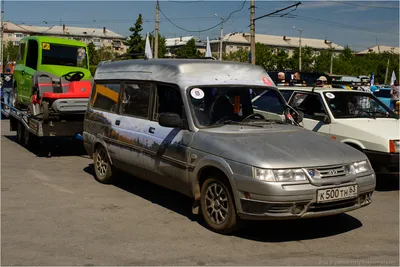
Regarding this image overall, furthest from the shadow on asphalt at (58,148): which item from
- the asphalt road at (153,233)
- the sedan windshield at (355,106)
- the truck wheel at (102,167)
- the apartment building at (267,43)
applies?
the apartment building at (267,43)

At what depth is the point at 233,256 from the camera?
16.0 ft

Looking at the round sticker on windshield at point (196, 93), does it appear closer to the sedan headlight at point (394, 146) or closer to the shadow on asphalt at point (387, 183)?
the sedan headlight at point (394, 146)

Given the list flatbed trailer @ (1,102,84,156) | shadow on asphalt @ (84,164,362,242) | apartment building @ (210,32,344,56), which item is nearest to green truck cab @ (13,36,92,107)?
flatbed trailer @ (1,102,84,156)

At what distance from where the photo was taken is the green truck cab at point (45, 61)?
12180 mm

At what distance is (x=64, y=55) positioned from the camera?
1285 centimetres

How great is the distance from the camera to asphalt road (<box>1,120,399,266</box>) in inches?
189

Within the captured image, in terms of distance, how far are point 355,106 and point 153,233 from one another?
4979 mm

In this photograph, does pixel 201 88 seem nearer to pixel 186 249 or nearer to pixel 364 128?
pixel 186 249

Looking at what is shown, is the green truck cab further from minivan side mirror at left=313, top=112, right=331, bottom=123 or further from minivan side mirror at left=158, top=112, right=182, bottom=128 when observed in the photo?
minivan side mirror at left=158, top=112, right=182, bottom=128

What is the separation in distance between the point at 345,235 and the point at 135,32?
53642mm

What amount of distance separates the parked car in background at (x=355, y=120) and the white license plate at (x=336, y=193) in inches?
106

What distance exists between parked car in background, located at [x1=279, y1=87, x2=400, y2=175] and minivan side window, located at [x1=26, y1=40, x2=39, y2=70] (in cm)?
640

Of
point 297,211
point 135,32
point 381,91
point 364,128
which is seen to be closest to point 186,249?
point 297,211

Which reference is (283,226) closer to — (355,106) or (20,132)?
(355,106)
